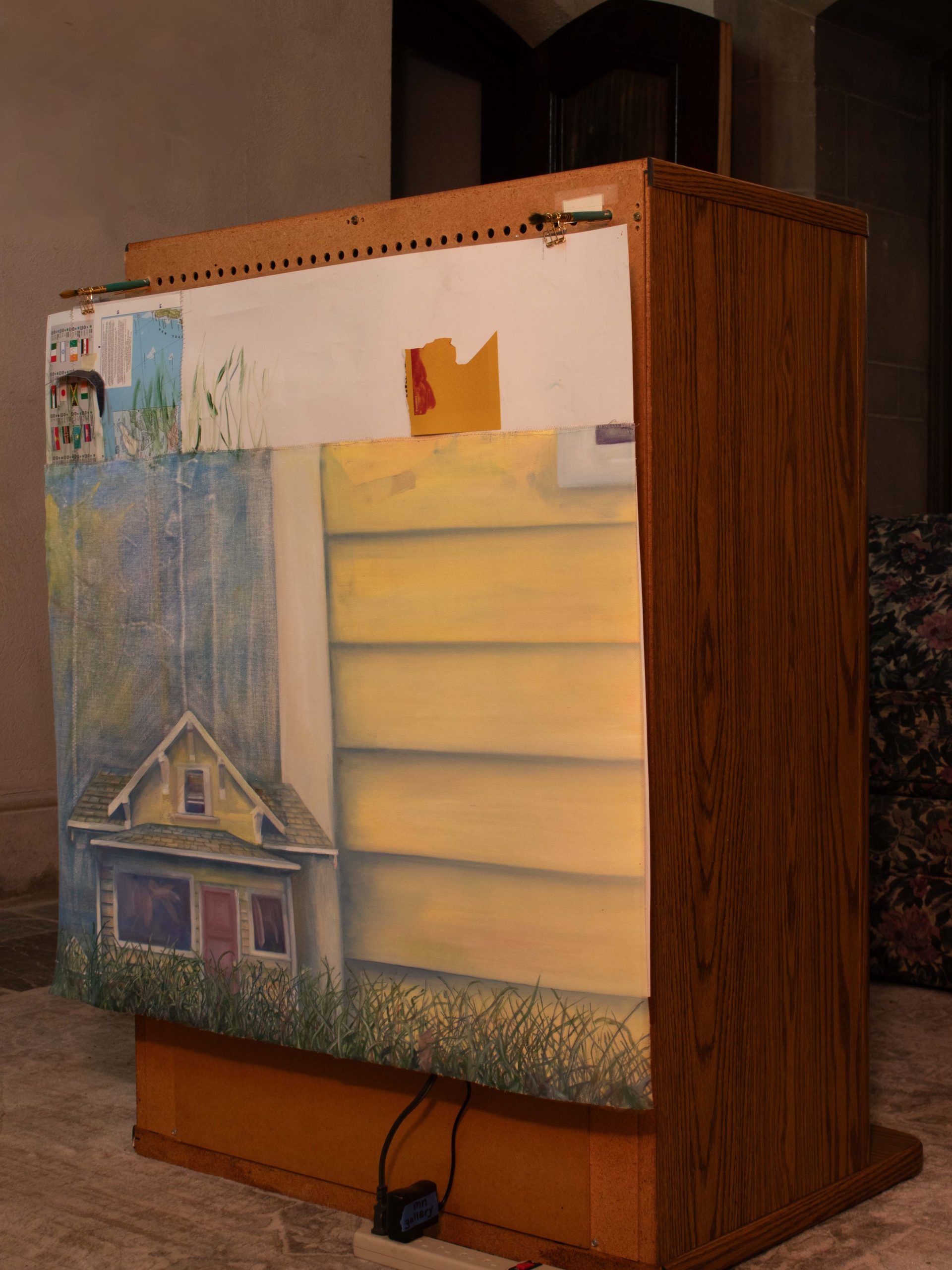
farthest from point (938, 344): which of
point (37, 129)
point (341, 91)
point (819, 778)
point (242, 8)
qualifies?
point (819, 778)

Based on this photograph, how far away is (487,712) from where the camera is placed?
4.76 feet

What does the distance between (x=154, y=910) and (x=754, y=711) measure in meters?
0.78

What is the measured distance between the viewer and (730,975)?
1494 mm

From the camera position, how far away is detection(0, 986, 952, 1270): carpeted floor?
1534 millimetres

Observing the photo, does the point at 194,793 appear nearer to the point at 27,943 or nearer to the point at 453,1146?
the point at 453,1146

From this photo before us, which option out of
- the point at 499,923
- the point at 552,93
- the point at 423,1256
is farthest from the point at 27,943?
the point at 552,93

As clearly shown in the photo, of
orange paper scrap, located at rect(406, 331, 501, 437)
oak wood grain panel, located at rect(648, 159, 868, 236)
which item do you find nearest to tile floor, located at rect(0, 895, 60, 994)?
orange paper scrap, located at rect(406, 331, 501, 437)

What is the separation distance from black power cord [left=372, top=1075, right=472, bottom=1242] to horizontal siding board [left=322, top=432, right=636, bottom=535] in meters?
0.64

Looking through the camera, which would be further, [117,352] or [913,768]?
[913,768]

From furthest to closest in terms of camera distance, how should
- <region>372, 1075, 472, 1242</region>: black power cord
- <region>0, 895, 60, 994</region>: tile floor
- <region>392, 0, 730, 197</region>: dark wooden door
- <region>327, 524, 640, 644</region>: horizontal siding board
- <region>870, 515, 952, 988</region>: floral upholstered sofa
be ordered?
<region>392, 0, 730, 197</region>: dark wooden door < <region>0, 895, 60, 994</region>: tile floor < <region>870, 515, 952, 988</region>: floral upholstered sofa < <region>372, 1075, 472, 1242</region>: black power cord < <region>327, 524, 640, 644</region>: horizontal siding board

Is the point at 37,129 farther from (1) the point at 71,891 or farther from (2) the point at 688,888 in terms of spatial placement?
(2) the point at 688,888

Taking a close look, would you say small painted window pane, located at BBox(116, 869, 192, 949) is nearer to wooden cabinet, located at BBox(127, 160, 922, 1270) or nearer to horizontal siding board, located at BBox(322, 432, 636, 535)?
wooden cabinet, located at BBox(127, 160, 922, 1270)

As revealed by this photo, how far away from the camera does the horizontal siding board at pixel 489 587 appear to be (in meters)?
1.38

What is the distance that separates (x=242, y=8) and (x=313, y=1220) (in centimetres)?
368
